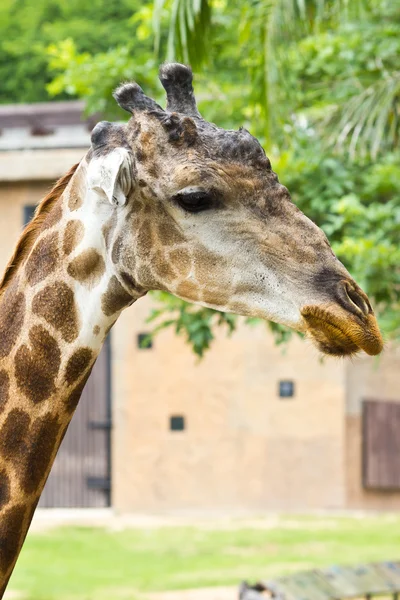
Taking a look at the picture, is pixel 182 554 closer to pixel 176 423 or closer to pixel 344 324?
pixel 176 423

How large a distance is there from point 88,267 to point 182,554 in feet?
30.9

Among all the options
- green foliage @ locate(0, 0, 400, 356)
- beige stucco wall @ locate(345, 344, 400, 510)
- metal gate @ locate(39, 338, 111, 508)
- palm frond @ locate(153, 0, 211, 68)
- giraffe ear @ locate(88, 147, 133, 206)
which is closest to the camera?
giraffe ear @ locate(88, 147, 133, 206)

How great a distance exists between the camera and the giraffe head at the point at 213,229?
2232mm

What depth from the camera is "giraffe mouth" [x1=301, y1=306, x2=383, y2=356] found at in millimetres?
2178

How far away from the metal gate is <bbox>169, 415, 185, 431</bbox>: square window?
0.88 metres

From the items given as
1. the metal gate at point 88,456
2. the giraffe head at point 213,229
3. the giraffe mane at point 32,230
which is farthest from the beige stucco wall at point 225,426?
the giraffe head at point 213,229

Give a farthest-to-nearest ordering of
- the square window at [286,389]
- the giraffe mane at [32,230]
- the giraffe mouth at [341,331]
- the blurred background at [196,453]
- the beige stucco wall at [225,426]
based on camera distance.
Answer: the square window at [286,389], the beige stucco wall at [225,426], the blurred background at [196,453], the giraffe mane at [32,230], the giraffe mouth at [341,331]

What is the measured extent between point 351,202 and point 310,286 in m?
4.34

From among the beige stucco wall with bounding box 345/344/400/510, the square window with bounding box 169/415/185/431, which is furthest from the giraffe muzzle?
the beige stucco wall with bounding box 345/344/400/510

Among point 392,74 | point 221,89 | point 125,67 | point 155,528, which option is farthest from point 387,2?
→ point 155,528

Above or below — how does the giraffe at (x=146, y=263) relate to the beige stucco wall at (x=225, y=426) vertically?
above

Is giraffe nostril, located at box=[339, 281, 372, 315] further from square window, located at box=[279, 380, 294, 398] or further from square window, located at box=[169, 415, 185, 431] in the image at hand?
square window, located at box=[279, 380, 294, 398]

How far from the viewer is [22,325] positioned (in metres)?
2.50

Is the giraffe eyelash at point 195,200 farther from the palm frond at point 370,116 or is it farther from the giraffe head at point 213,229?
the palm frond at point 370,116
